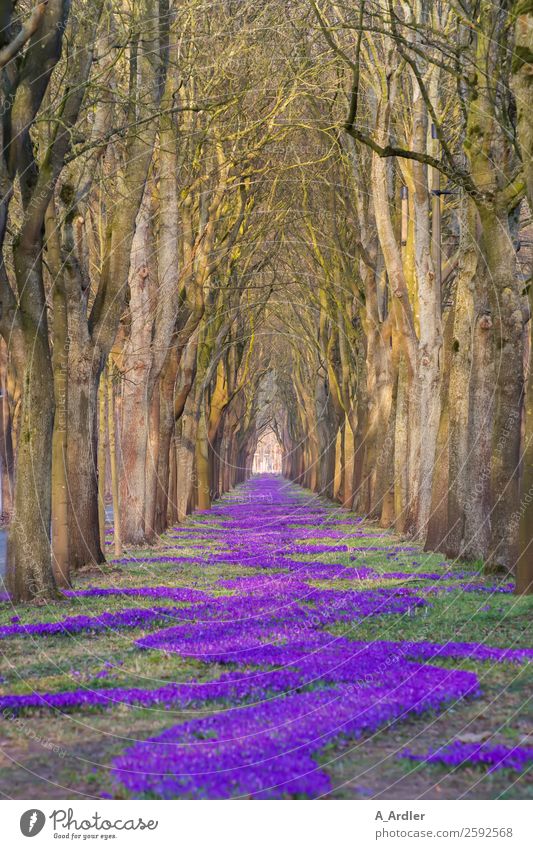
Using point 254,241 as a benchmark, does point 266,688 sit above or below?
below

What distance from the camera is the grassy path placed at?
6434mm

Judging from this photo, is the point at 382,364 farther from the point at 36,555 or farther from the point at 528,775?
the point at 528,775

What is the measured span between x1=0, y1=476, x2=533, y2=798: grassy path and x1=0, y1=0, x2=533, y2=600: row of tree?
1884 millimetres

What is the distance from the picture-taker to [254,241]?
133 feet

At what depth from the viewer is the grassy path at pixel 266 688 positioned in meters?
6.43

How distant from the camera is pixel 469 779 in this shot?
631cm

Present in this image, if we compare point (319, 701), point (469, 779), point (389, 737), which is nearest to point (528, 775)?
point (469, 779)

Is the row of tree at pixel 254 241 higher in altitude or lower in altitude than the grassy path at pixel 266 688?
higher

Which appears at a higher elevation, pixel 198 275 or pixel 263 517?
pixel 198 275

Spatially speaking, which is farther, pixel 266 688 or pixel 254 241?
pixel 254 241

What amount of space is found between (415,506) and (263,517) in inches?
529

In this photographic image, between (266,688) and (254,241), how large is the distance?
32595mm

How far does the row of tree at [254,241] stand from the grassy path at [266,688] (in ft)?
6.18

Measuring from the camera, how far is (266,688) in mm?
9188
